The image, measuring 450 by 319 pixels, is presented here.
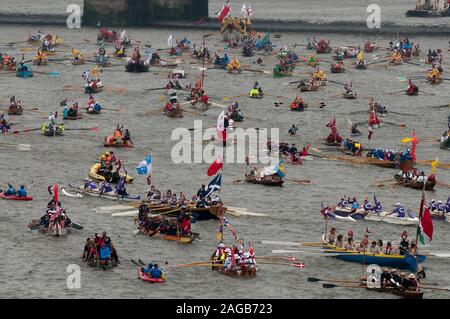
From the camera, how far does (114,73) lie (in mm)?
189125

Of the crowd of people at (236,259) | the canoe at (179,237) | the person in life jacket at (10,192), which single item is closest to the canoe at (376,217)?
the canoe at (179,237)

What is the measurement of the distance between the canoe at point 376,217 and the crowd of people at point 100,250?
880 inches

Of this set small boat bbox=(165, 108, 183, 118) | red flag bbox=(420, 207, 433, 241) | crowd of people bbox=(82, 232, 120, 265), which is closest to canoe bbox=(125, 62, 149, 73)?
small boat bbox=(165, 108, 183, 118)

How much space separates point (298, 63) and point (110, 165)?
8057 centimetres


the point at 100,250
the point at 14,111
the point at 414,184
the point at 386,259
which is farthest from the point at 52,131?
the point at 386,259

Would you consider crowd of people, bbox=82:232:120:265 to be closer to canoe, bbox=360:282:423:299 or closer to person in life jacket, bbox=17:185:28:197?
canoe, bbox=360:282:423:299

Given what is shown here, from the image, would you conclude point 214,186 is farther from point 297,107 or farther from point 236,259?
point 297,107

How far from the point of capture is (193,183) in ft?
404

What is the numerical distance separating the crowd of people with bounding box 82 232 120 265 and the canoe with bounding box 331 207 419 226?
22.4 metres

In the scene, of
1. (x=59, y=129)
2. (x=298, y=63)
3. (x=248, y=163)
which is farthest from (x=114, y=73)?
(x=248, y=163)

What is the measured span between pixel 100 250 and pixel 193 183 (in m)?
28.1

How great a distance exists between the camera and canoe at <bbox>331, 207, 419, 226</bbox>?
110250 millimetres

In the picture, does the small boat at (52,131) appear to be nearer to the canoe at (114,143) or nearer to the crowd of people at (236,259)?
the canoe at (114,143)

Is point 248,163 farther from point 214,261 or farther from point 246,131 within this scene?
point 214,261
